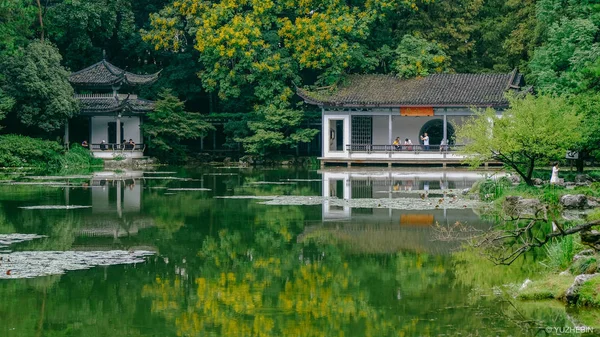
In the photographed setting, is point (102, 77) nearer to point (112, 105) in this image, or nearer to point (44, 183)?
point (112, 105)

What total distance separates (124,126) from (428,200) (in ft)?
92.1

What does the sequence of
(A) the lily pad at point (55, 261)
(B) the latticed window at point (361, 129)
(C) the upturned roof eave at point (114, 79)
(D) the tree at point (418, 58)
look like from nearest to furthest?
1. (A) the lily pad at point (55, 261)
2. (D) the tree at point (418, 58)
3. (B) the latticed window at point (361, 129)
4. (C) the upturned roof eave at point (114, 79)

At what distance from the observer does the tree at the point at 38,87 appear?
137 feet

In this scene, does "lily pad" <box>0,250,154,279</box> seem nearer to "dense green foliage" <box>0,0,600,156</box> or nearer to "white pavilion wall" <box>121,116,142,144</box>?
"dense green foliage" <box>0,0,600,156</box>

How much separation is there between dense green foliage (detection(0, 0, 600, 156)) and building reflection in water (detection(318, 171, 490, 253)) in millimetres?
11900

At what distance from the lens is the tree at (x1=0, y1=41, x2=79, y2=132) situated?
137 feet

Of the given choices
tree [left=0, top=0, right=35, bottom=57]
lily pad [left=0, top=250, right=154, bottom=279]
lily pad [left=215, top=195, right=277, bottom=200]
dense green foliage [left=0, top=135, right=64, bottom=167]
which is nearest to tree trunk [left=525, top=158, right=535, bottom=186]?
lily pad [left=215, top=195, right=277, bottom=200]

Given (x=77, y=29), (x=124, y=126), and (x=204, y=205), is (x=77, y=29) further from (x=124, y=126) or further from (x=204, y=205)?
(x=204, y=205)

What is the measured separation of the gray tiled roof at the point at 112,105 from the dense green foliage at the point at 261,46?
1531 millimetres

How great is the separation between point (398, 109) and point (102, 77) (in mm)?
15438

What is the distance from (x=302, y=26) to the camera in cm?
4531

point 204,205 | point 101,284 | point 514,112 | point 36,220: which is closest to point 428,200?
point 514,112

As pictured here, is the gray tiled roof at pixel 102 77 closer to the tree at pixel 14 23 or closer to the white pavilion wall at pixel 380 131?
the tree at pixel 14 23

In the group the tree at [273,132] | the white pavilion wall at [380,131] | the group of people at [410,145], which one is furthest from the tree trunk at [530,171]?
the white pavilion wall at [380,131]
